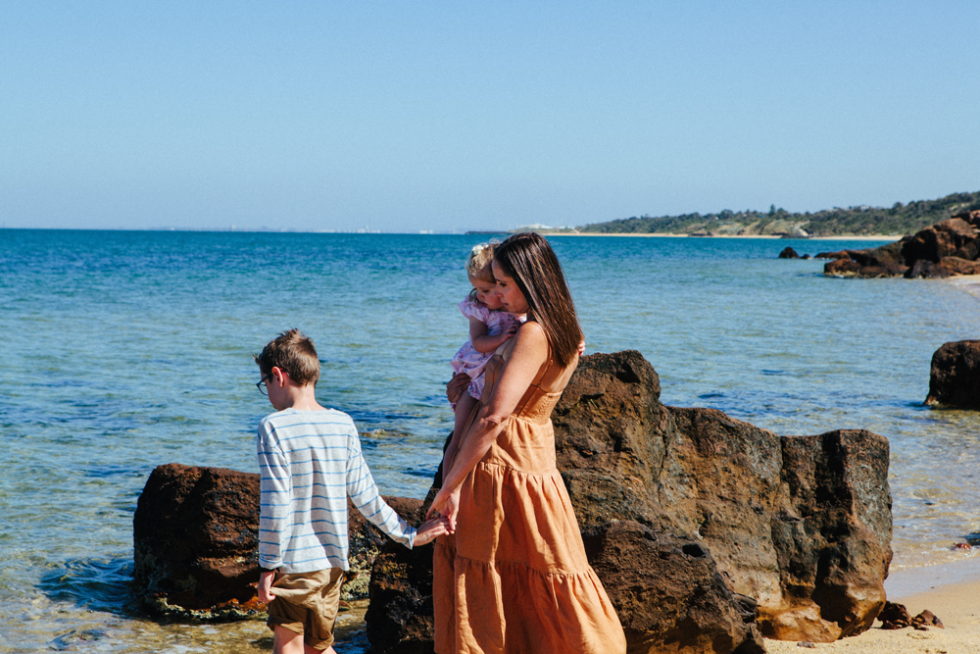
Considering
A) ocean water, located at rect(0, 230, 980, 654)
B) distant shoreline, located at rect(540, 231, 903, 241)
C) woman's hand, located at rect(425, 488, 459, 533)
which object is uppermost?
distant shoreline, located at rect(540, 231, 903, 241)

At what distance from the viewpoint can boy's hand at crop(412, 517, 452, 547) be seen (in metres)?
2.96

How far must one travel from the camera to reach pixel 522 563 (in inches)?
115

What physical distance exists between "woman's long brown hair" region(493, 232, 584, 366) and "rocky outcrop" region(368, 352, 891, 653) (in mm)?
1280

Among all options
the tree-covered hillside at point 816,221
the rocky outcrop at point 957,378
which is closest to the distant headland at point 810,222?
the tree-covered hillside at point 816,221

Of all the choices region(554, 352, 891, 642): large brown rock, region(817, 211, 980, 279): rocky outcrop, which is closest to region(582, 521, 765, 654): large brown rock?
region(554, 352, 891, 642): large brown rock

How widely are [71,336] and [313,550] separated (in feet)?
54.4

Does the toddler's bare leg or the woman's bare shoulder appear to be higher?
the woman's bare shoulder

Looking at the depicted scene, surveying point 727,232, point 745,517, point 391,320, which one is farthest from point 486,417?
point 727,232

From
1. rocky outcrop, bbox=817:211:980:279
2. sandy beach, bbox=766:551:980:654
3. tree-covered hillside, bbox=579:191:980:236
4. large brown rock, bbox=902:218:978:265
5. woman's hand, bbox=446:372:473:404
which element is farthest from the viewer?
tree-covered hillside, bbox=579:191:980:236

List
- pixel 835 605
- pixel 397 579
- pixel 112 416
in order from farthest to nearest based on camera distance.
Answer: pixel 112 416, pixel 835 605, pixel 397 579

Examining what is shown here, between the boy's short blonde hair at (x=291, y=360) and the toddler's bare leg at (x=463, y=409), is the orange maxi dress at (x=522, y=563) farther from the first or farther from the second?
the boy's short blonde hair at (x=291, y=360)

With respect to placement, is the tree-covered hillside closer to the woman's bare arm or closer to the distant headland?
the distant headland

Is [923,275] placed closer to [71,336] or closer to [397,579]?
[71,336]

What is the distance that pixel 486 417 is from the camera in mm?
2791
